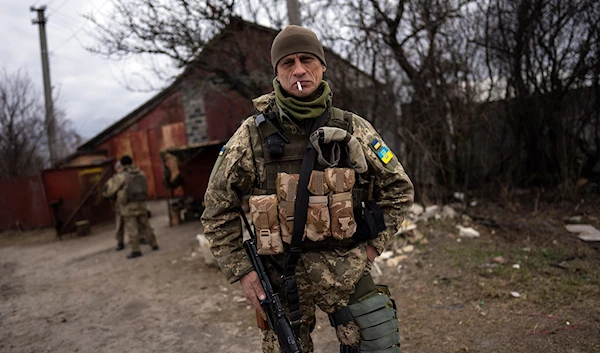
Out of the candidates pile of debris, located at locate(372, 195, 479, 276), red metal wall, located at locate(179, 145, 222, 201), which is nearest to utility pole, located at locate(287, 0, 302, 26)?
pile of debris, located at locate(372, 195, 479, 276)

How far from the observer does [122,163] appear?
270 inches

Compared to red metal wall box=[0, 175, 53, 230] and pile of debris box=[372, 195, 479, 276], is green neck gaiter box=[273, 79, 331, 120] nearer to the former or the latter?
pile of debris box=[372, 195, 479, 276]

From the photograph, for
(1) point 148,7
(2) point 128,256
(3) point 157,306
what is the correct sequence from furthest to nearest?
1. (1) point 148,7
2. (2) point 128,256
3. (3) point 157,306

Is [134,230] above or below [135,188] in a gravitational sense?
below

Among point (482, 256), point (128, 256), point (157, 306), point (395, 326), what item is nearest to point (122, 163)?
point (128, 256)

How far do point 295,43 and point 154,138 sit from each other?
13226mm

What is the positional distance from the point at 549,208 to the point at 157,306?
5.66 meters

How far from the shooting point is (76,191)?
914cm

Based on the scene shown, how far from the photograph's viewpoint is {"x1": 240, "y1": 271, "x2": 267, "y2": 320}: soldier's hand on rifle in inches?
71.4

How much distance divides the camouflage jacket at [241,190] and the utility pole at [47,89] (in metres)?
12.0

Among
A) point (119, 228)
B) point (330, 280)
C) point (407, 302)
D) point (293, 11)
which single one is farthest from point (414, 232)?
point (119, 228)

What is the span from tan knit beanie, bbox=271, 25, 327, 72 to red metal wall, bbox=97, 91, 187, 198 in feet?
39.7

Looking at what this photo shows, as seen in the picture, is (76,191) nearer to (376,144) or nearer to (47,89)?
(47,89)

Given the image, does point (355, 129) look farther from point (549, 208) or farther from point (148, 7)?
point (148, 7)
